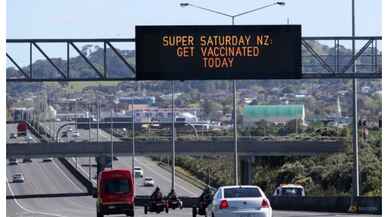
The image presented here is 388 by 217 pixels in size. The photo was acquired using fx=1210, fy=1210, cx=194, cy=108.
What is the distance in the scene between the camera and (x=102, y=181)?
57.8 m

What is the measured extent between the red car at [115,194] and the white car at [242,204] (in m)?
23.6

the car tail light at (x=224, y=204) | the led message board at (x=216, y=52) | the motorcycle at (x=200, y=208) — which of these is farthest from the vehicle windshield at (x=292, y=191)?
the car tail light at (x=224, y=204)

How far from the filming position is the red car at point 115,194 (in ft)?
186

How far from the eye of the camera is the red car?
5656 cm

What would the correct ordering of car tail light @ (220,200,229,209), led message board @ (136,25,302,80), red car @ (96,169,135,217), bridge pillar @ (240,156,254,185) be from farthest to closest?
bridge pillar @ (240,156,254,185) → red car @ (96,169,135,217) → led message board @ (136,25,302,80) → car tail light @ (220,200,229,209)

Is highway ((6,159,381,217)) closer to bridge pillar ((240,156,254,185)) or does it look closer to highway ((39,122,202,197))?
highway ((39,122,202,197))

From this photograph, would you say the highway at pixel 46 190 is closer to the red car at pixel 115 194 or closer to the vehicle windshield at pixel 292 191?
the vehicle windshield at pixel 292 191

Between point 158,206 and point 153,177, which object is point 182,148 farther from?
point 158,206

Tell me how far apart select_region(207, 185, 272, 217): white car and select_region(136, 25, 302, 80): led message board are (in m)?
12.5

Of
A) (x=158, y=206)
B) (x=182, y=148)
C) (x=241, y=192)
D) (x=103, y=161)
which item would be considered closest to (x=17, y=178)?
(x=103, y=161)

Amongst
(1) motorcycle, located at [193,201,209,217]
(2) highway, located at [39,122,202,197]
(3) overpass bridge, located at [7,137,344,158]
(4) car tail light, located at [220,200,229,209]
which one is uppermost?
(4) car tail light, located at [220,200,229,209]

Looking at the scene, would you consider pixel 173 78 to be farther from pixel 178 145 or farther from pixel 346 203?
pixel 178 145

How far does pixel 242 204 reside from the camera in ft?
105

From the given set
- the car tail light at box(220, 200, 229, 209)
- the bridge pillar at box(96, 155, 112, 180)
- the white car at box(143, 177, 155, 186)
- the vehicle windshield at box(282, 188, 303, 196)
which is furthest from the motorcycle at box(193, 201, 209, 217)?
the white car at box(143, 177, 155, 186)
